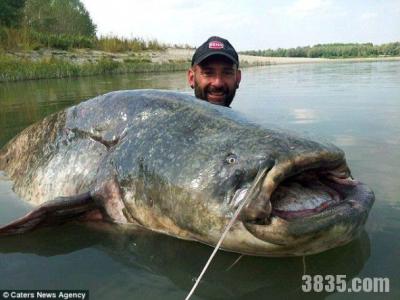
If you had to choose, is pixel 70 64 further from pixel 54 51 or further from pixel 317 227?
pixel 317 227

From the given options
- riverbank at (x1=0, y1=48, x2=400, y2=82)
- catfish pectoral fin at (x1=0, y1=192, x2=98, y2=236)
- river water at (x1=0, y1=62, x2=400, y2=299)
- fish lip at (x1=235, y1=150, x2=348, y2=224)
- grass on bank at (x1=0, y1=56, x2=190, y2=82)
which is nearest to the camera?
fish lip at (x1=235, y1=150, x2=348, y2=224)

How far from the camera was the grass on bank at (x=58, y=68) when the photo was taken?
18.7 meters

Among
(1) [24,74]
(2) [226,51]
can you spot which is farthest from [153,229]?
(1) [24,74]

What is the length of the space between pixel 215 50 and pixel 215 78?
29cm

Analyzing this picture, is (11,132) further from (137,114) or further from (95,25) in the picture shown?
(95,25)

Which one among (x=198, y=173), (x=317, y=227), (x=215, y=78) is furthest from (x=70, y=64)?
(x=317, y=227)

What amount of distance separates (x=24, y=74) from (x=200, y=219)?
18.5 m

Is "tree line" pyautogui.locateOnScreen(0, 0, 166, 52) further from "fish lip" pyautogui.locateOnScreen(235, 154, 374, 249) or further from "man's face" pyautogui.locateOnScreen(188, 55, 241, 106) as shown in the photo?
"fish lip" pyautogui.locateOnScreen(235, 154, 374, 249)

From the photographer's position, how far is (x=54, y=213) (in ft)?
8.52

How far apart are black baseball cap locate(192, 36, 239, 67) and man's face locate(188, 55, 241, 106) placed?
5cm
